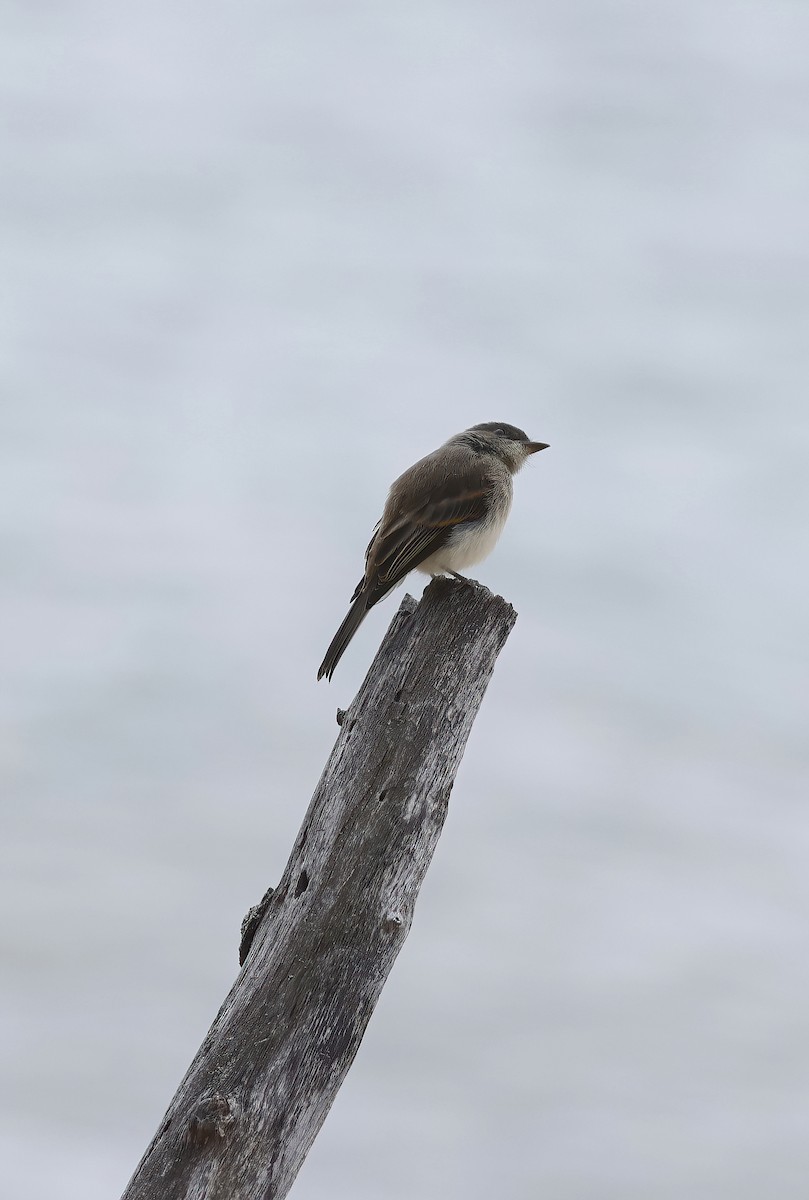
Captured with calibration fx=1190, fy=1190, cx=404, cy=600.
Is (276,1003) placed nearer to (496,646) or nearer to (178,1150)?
(178,1150)

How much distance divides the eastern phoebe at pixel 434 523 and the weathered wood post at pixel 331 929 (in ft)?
4.78

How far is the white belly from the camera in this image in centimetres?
739

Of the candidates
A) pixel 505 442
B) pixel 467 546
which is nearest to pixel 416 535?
pixel 467 546

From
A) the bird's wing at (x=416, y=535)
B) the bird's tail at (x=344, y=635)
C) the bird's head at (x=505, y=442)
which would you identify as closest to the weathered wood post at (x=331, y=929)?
the bird's tail at (x=344, y=635)

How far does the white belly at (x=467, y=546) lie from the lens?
739 centimetres

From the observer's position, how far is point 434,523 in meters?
7.48

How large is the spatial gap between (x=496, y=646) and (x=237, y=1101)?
239 cm

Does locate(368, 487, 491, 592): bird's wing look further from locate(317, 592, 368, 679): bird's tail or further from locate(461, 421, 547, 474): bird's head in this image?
locate(461, 421, 547, 474): bird's head

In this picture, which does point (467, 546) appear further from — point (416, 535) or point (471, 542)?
point (416, 535)

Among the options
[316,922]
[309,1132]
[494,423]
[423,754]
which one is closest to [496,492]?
[494,423]

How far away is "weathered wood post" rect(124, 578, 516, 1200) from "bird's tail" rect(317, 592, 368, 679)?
118 cm

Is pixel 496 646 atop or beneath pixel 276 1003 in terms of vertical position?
atop

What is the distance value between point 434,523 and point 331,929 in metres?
3.23

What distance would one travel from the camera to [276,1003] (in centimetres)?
475
